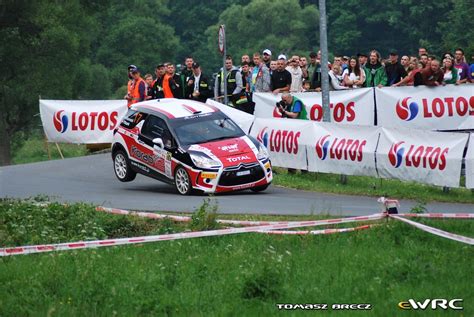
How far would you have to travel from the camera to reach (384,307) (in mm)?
12422

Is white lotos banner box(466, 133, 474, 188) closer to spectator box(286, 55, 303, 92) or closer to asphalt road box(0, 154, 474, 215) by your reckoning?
asphalt road box(0, 154, 474, 215)

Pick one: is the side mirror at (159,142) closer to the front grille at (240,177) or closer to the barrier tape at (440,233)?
the front grille at (240,177)

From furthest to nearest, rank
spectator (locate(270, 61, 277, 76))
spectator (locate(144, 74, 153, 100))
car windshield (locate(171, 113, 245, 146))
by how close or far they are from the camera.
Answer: spectator (locate(144, 74, 153, 100)), spectator (locate(270, 61, 277, 76)), car windshield (locate(171, 113, 245, 146))

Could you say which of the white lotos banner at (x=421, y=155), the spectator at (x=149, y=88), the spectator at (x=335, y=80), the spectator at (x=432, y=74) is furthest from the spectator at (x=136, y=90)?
the white lotos banner at (x=421, y=155)

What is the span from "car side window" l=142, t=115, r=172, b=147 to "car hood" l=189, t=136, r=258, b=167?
79cm

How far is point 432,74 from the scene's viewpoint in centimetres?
2692

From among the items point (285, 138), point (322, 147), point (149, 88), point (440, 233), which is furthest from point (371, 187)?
point (149, 88)

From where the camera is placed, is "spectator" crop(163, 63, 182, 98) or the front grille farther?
"spectator" crop(163, 63, 182, 98)

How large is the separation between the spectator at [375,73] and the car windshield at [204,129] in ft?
17.7

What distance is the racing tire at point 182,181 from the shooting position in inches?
928

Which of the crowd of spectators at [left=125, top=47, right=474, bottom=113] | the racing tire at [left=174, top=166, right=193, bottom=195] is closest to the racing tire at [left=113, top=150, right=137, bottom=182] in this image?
the racing tire at [left=174, top=166, right=193, bottom=195]

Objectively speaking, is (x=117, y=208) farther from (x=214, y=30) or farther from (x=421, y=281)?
(x=214, y=30)

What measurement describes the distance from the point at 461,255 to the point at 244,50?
92248 mm

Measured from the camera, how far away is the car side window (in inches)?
960
